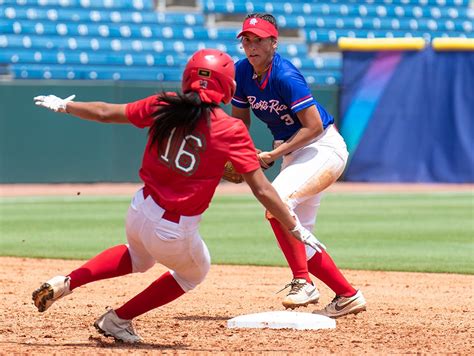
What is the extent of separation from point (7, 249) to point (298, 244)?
5.05 m

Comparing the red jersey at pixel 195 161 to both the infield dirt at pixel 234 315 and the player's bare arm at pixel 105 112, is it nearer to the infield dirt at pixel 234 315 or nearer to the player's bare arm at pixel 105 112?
the player's bare arm at pixel 105 112

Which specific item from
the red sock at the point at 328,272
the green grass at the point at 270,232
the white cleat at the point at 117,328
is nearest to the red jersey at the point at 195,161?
the white cleat at the point at 117,328

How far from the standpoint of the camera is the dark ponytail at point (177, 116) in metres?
5.04

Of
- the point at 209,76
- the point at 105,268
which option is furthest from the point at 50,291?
the point at 209,76

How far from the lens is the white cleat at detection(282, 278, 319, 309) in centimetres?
641

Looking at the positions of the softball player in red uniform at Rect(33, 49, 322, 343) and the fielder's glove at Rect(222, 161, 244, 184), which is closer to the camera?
the softball player in red uniform at Rect(33, 49, 322, 343)

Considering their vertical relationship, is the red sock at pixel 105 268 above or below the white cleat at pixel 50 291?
above

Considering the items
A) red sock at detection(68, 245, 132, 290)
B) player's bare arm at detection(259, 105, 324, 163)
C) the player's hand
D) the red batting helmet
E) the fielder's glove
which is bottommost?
red sock at detection(68, 245, 132, 290)

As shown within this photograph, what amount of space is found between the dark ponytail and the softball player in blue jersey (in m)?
1.33

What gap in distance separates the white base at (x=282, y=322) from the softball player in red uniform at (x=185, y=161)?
1.02m

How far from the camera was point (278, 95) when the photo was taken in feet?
21.2

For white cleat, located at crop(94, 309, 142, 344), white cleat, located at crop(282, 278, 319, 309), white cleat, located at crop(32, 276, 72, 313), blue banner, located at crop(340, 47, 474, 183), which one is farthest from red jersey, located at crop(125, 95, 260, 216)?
blue banner, located at crop(340, 47, 474, 183)

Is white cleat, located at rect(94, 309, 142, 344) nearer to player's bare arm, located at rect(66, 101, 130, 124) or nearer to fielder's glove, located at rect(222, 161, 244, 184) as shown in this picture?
player's bare arm, located at rect(66, 101, 130, 124)

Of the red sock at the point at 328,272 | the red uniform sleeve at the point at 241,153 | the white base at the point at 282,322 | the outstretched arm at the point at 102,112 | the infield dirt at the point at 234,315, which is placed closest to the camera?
the red uniform sleeve at the point at 241,153
